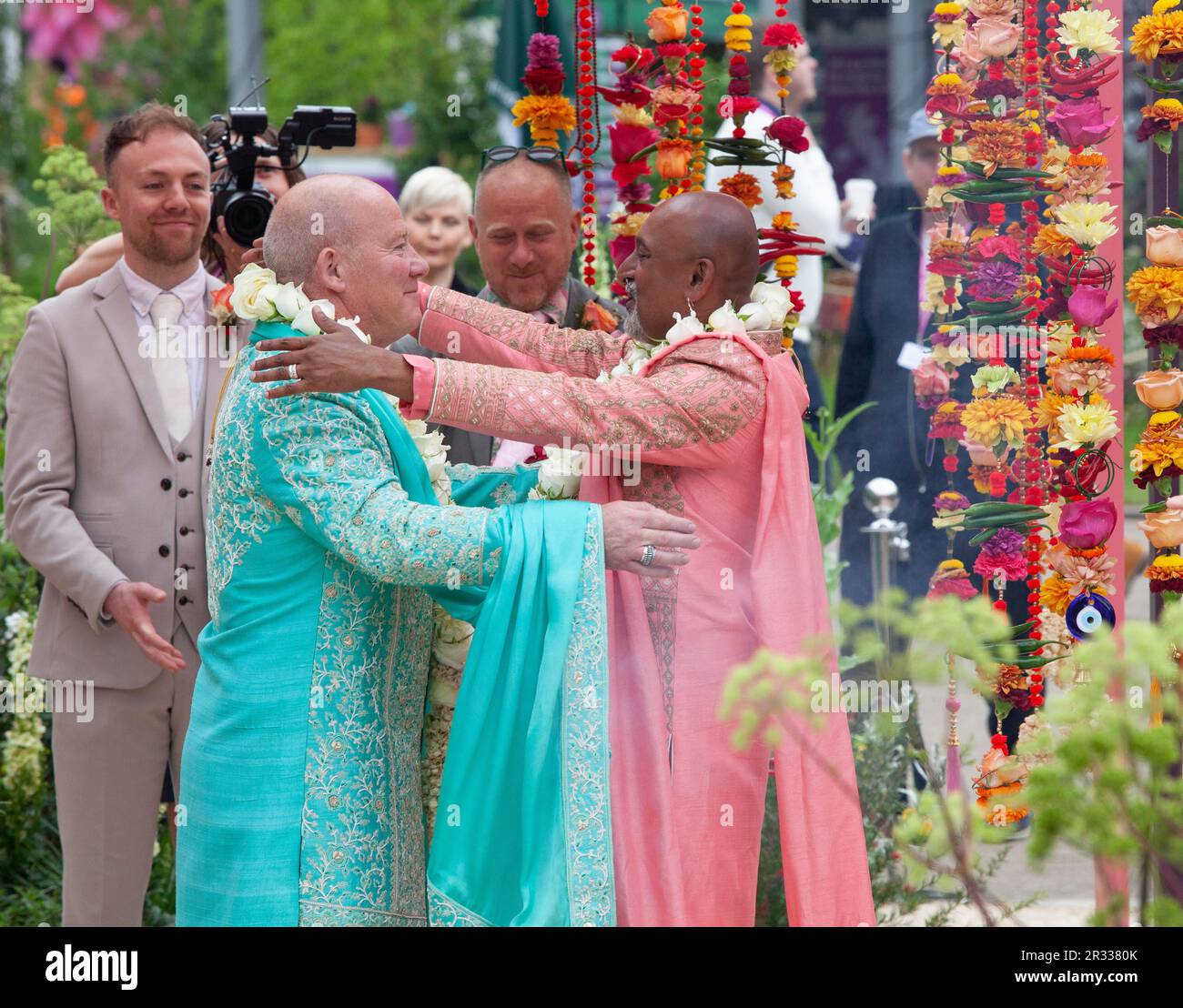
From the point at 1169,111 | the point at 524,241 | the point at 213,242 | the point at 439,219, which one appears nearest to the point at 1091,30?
the point at 1169,111

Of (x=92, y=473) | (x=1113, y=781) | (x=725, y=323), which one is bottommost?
(x=1113, y=781)

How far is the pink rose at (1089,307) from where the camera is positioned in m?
3.73

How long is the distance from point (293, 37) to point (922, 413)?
10488 mm

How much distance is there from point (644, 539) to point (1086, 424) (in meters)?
1.37

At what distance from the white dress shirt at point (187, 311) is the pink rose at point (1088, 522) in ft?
7.05

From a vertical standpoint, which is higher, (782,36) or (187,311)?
(782,36)

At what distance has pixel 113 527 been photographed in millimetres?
3771

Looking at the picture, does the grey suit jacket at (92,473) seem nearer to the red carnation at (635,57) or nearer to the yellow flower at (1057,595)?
the red carnation at (635,57)

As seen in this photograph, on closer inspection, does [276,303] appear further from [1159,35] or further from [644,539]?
[1159,35]

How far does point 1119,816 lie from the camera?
5.28ft

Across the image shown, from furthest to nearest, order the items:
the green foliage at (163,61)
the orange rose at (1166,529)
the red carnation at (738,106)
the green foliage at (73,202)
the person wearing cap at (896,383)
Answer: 1. the green foliage at (163,61)
2. the person wearing cap at (896,383)
3. the green foliage at (73,202)
4. the red carnation at (738,106)
5. the orange rose at (1166,529)

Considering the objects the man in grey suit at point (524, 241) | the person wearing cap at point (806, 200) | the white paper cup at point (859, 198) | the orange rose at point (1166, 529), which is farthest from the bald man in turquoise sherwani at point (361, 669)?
the white paper cup at point (859, 198)

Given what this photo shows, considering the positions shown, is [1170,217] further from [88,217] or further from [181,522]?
[88,217]
